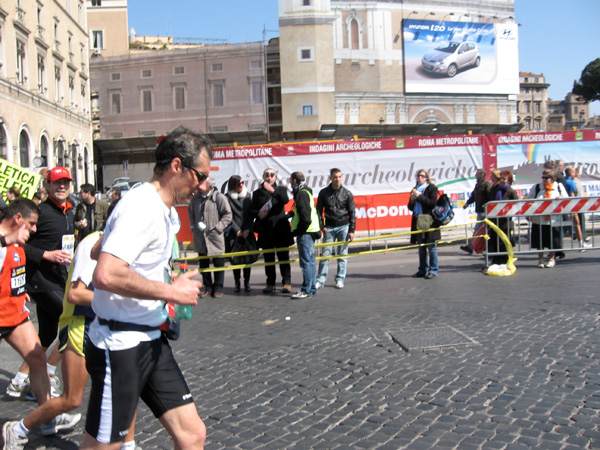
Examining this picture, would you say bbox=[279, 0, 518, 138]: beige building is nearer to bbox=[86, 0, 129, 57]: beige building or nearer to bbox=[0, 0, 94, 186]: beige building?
bbox=[0, 0, 94, 186]: beige building

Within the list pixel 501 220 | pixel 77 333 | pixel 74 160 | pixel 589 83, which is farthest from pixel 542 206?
pixel 589 83

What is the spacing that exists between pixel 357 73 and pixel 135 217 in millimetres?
61197

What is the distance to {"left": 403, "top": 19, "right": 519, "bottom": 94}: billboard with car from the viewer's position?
207 feet

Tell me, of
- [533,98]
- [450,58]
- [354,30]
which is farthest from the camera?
[533,98]

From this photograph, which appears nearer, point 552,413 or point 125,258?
point 125,258

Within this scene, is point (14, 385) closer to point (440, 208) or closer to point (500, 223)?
point (440, 208)

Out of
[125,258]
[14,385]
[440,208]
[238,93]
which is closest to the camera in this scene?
[125,258]

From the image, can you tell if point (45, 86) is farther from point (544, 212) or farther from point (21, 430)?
point (21, 430)

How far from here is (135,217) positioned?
2477mm

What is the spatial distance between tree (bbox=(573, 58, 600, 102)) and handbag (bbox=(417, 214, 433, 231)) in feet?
240

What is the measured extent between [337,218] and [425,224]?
4.87 ft

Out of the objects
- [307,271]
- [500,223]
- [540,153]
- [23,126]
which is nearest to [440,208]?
[500,223]

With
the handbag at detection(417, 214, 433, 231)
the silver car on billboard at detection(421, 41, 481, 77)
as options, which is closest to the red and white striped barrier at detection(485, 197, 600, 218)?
the handbag at detection(417, 214, 433, 231)

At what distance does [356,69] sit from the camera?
6138 cm
